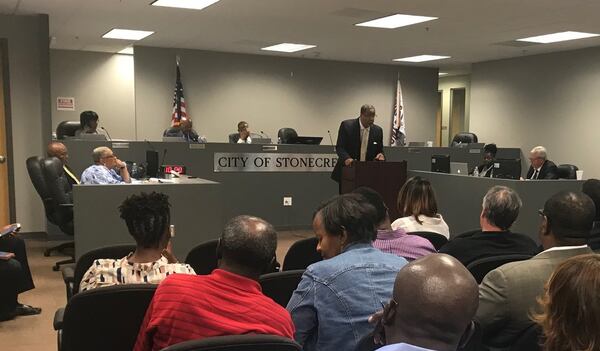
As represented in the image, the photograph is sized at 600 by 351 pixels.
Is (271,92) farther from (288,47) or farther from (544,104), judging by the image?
(544,104)

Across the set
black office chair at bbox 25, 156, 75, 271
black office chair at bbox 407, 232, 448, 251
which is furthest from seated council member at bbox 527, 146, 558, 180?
black office chair at bbox 25, 156, 75, 271

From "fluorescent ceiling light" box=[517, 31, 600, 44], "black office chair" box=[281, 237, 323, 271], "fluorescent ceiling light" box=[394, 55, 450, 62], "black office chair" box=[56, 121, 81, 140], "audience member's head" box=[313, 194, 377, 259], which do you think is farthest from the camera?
"fluorescent ceiling light" box=[394, 55, 450, 62]

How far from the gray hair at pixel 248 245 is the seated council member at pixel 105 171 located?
4.12 metres

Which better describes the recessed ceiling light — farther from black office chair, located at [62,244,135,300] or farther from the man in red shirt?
the man in red shirt

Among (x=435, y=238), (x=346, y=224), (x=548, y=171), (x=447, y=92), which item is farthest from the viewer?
(x=447, y=92)

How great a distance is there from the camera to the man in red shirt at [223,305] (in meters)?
1.65

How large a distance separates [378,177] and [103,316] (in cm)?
443

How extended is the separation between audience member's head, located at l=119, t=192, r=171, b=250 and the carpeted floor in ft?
6.05

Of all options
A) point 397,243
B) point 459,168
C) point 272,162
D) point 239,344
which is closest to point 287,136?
→ point 272,162

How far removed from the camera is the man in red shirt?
165cm

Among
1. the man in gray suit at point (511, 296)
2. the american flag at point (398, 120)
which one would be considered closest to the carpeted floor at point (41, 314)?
the man in gray suit at point (511, 296)

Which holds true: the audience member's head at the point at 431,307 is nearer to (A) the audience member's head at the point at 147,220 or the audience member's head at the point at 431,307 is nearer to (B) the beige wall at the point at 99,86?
(A) the audience member's head at the point at 147,220

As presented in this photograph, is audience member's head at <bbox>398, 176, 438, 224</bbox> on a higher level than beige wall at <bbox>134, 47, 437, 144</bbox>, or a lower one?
lower

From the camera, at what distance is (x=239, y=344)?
1386 mm
